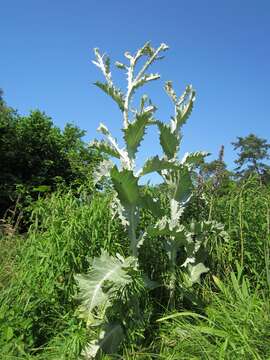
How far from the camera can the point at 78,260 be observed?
4.39m

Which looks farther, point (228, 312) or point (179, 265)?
point (179, 265)

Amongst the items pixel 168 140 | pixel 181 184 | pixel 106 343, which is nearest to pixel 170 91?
pixel 168 140

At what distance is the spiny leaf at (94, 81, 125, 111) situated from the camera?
439 cm

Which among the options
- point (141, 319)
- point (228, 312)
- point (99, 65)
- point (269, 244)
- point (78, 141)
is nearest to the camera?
point (228, 312)

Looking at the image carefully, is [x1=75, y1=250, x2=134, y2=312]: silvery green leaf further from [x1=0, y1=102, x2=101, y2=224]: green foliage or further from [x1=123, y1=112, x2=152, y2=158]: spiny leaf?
[x1=0, y1=102, x2=101, y2=224]: green foliage

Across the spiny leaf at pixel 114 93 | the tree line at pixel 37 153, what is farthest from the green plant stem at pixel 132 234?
the tree line at pixel 37 153

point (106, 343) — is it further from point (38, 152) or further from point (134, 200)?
point (38, 152)

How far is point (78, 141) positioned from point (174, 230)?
805 centimetres

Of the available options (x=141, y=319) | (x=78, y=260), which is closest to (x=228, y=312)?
(x=141, y=319)

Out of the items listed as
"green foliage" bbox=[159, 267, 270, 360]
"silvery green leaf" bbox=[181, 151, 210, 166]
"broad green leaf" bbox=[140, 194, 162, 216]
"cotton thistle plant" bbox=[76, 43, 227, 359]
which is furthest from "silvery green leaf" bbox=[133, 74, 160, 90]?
"green foliage" bbox=[159, 267, 270, 360]

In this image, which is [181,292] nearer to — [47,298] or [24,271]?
[47,298]

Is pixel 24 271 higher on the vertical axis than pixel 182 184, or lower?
lower

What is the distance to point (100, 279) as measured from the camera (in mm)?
3664

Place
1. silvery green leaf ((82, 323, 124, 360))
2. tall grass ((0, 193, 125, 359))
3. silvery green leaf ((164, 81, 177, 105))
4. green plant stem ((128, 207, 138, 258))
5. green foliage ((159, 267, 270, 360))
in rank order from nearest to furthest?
1. green foliage ((159, 267, 270, 360))
2. silvery green leaf ((82, 323, 124, 360))
3. tall grass ((0, 193, 125, 359))
4. green plant stem ((128, 207, 138, 258))
5. silvery green leaf ((164, 81, 177, 105))
